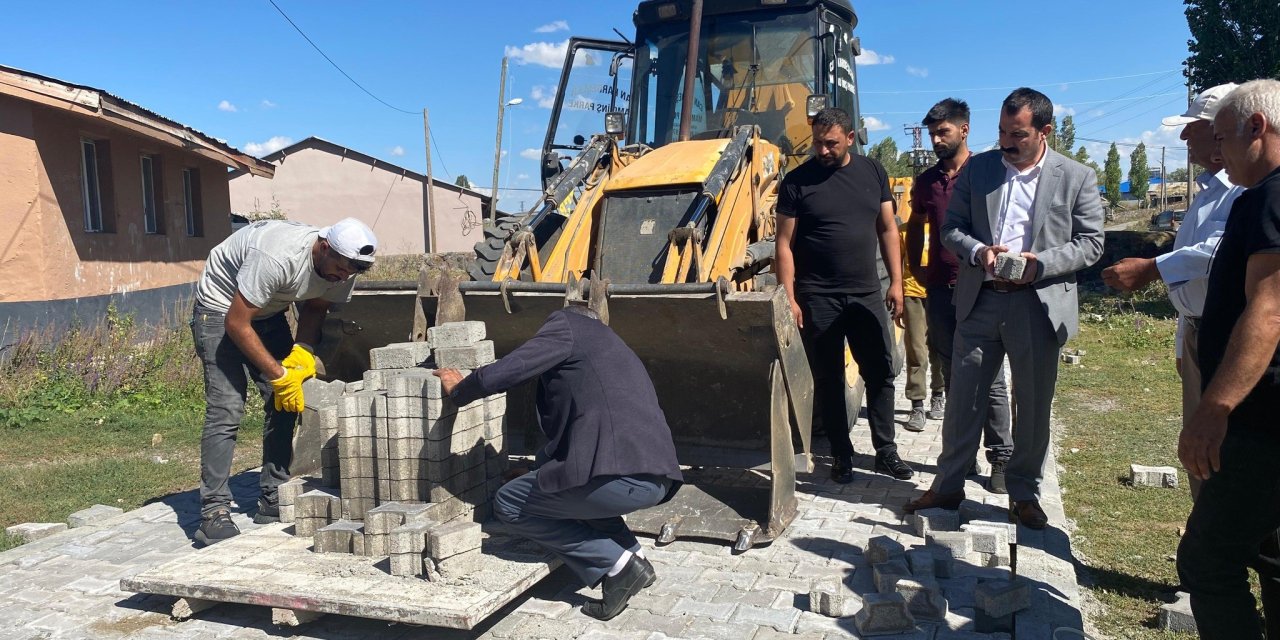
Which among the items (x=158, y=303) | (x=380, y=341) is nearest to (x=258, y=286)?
(x=380, y=341)

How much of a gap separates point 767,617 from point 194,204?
12.1 m

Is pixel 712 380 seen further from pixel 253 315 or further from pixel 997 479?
pixel 253 315

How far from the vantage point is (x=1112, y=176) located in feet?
167

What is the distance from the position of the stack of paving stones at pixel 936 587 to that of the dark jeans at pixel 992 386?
106 cm

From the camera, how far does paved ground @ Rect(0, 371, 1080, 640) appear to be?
12.4 feet

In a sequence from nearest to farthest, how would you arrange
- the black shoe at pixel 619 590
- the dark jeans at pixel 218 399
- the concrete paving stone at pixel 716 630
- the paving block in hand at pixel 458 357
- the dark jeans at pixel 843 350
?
1. the concrete paving stone at pixel 716 630
2. the black shoe at pixel 619 590
3. the paving block in hand at pixel 458 357
4. the dark jeans at pixel 218 399
5. the dark jeans at pixel 843 350

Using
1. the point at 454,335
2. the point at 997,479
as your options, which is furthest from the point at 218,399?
the point at 997,479

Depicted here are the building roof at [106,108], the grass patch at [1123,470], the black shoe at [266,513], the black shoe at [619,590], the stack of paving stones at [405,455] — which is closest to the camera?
the black shoe at [619,590]

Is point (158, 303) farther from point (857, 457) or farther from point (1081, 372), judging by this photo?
point (1081, 372)

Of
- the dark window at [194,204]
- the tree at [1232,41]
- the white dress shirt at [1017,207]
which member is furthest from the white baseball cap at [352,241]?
the tree at [1232,41]

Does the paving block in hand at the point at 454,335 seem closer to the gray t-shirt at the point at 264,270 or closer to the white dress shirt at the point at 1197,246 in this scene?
the gray t-shirt at the point at 264,270

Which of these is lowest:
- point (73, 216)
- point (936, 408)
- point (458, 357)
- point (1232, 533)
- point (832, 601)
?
point (832, 601)

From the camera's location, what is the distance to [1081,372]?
996 centimetres

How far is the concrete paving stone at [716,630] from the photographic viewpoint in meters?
3.66
